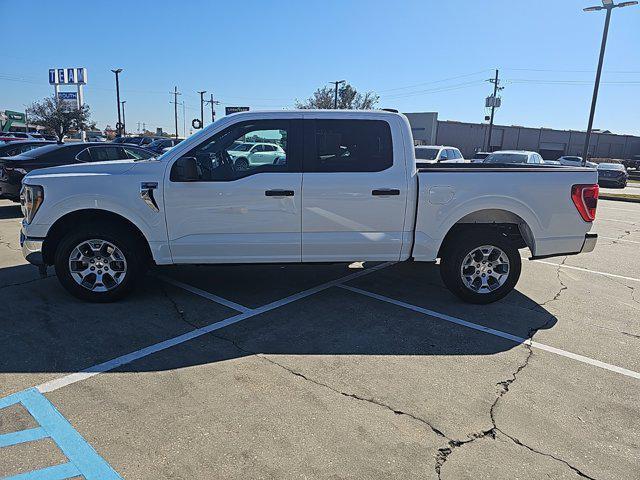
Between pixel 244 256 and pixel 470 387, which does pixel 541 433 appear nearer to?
pixel 470 387

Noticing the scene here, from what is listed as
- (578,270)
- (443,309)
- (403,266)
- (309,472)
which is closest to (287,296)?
(443,309)

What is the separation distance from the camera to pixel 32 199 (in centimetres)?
466

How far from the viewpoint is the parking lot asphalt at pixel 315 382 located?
264 centimetres

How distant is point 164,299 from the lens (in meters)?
5.11

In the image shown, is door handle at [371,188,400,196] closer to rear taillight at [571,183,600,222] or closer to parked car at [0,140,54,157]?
rear taillight at [571,183,600,222]

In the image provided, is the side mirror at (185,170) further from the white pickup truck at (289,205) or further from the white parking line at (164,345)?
the white parking line at (164,345)

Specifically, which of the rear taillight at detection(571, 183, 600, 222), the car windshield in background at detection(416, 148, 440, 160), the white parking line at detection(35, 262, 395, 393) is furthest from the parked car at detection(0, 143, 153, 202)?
the car windshield in background at detection(416, 148, 440, 160)

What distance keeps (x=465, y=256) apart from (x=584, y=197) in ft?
4.69

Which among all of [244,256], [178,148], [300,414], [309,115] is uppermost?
[309,115]

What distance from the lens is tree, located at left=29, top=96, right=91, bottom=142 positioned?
56250 mm

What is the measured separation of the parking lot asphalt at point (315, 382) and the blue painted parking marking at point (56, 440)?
1 centimetres

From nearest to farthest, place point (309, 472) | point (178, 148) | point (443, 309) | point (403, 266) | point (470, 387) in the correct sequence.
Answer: point (309, 472) → point (470, 387) → point (178, 148) → point (443, 309) → point (403, 266)

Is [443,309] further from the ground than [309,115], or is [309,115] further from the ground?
[309,115]

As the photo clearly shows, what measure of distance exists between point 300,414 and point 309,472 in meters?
0.56
